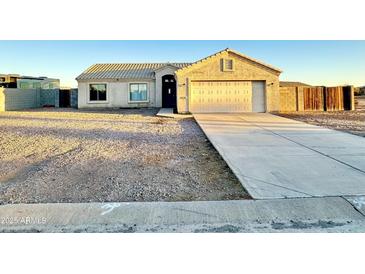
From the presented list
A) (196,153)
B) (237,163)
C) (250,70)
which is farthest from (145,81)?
(237,163)

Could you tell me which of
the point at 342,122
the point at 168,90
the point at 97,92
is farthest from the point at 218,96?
the point at 97,92

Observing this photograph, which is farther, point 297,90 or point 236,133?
point 297,90

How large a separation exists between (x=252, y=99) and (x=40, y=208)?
17.0 meters

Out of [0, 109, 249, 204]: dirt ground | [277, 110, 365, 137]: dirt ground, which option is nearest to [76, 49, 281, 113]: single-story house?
[277, 110, 365, 137]: dirt ground

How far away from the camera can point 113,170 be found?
6.27 metres

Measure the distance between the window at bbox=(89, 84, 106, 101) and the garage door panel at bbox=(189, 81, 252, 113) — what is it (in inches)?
354

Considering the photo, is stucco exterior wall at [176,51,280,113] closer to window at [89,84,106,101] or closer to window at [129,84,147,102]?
window at [129,84,147,102]

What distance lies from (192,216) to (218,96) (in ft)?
52.6

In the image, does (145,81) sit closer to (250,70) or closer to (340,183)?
(250,70)

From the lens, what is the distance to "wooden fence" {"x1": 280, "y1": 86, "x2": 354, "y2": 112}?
69.0 feet

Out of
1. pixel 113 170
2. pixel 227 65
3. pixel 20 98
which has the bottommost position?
pixel 113 170

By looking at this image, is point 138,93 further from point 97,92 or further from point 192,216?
point 192,216

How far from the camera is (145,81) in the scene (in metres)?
24.5

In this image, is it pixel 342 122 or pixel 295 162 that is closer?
pixel 295 162
